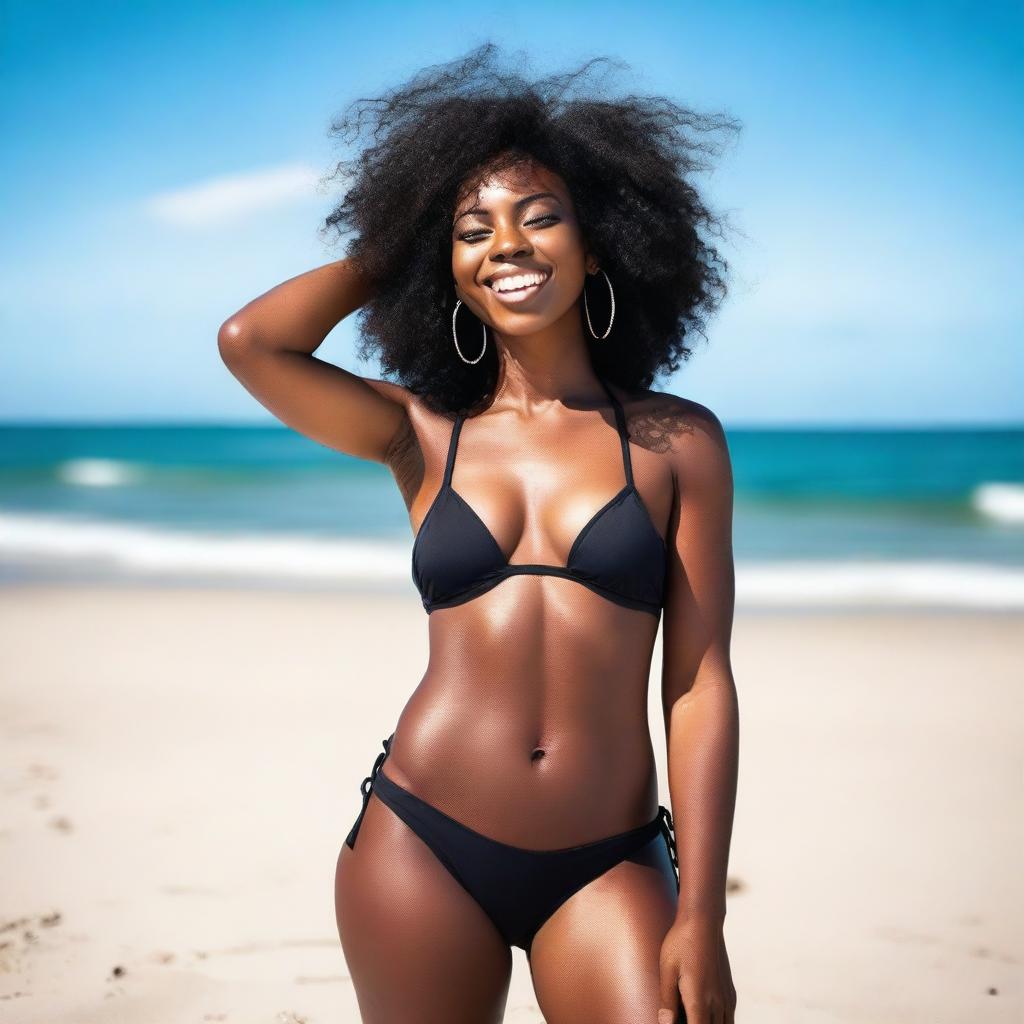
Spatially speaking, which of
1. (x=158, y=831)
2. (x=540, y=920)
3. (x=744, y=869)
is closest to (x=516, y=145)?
(x=540, y=920)

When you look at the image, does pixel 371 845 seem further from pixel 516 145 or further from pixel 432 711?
pixel 516 145

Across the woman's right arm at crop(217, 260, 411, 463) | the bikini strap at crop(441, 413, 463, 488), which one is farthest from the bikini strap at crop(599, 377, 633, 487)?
the woman's right arm at crop(217, 260, 411, 463)

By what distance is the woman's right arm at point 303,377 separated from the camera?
2529 mm

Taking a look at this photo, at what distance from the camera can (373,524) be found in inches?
821

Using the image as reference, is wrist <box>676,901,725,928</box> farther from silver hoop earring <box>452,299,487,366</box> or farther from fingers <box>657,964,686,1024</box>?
silver hoop earring <box>452,299,487,366</box>

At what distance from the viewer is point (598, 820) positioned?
2219 mm

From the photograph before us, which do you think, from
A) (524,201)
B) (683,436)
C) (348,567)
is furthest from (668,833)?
(348,567)

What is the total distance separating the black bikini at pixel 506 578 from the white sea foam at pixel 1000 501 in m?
20.9

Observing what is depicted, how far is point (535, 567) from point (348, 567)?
45.6 ft

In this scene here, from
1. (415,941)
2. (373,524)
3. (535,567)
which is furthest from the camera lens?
(373,524)

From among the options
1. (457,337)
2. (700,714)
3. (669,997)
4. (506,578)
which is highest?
Result: (457,337)

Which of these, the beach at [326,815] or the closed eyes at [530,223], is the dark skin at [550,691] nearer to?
the closed eyes at [530,223]

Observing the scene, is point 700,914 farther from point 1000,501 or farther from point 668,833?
point 1000,501

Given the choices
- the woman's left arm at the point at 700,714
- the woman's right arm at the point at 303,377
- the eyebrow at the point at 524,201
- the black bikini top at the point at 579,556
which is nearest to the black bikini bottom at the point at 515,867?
the woman's left arm at the point at 700,714
